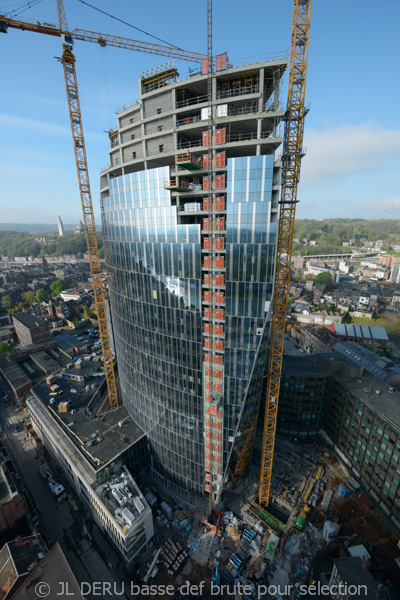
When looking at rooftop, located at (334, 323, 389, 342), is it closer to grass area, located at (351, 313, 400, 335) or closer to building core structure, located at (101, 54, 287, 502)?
grass area, located at (351, 313, 400, 335)

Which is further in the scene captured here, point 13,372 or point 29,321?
point 29,321

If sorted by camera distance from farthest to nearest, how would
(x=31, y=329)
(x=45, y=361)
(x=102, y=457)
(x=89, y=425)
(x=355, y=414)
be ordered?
(x=31, y=329) < (x=45, y=361) < (x=355, y=414) < (x=89, y=425) < (x=102, y=457)

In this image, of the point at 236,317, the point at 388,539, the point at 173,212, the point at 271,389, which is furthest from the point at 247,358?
the point at 388,539

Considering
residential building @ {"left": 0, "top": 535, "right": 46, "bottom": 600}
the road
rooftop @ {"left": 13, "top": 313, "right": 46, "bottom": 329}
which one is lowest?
the road

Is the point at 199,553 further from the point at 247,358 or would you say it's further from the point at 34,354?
the point at 34,354

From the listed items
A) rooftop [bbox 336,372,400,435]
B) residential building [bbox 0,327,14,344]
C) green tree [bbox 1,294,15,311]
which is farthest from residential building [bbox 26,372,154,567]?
green tree [bbox 1,294,15,311]

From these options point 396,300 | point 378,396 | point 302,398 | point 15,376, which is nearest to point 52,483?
point 15,376

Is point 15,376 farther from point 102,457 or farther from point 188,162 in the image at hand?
point 188,162

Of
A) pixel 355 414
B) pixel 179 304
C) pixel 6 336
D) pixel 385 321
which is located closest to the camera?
pixel 179 304

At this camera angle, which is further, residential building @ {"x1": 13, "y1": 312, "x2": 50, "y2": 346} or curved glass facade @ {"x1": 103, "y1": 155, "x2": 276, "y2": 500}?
residential building @ {"x1": 13, "y1": 312, "x2": 50, "y2": 346}
